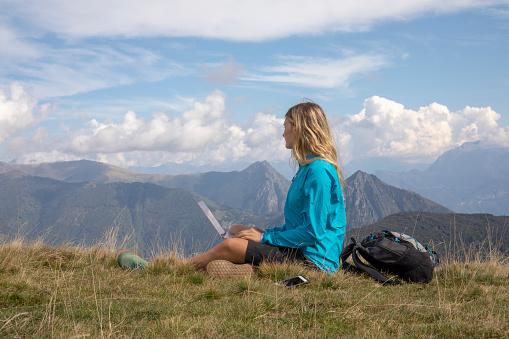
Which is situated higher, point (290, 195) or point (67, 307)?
point (290, 195)

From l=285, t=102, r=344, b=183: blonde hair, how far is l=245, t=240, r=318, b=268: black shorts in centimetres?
133

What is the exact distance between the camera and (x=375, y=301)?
13.4 feet

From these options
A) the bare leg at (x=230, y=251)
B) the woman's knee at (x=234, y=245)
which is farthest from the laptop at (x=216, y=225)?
the woman's knee at (x=234, y=245)

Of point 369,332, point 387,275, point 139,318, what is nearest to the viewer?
point 369,332

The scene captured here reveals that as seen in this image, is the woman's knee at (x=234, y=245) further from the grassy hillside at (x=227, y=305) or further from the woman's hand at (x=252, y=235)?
the grassy hillside at (x=227, y=305)

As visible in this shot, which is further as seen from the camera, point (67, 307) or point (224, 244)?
point (224, 244)

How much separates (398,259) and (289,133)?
8.22 feet

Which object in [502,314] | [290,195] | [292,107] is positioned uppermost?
[292,107]

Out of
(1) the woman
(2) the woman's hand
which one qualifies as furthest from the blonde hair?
(2) the woman's hand

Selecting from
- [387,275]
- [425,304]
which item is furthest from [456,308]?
[387,275]

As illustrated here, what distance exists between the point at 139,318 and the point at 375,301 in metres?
2.51

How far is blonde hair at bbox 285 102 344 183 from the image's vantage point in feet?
17.1

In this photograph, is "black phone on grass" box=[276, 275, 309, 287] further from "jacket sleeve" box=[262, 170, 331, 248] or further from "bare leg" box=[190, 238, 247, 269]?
"bare leg" box=[190, 238, 247, 269]

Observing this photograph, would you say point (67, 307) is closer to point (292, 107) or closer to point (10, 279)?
point (10, 279)
